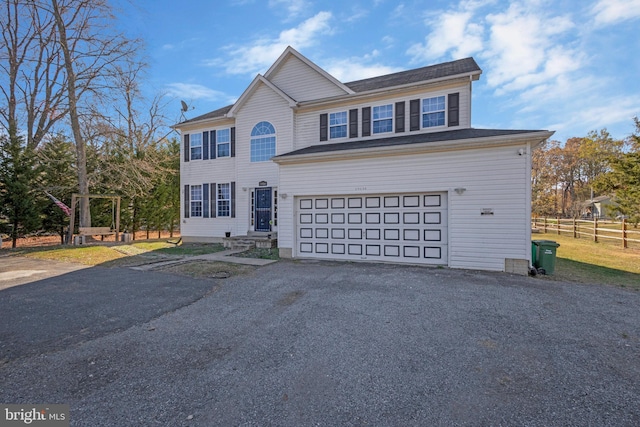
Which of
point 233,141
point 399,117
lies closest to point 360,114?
point 399,117

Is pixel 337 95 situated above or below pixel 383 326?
above

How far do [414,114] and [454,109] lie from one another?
1.45 meters

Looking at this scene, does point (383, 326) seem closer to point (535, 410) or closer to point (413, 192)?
point (535, 410)

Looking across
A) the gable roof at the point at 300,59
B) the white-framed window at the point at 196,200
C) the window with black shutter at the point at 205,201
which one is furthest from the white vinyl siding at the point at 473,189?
the white-framed window at the point at 196,200

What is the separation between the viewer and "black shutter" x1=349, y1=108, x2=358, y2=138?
41.6 ft

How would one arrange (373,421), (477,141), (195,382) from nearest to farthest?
(373,421)
(195,382)
(477,141)

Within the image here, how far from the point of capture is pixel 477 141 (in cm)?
836

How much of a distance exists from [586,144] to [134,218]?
160 feet

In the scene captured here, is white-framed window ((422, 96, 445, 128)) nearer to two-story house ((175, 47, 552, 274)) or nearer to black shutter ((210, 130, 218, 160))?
two-story house ((175, 47, 552, 274))

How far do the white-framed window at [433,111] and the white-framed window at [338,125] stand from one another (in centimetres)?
324

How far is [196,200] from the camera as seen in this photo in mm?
15656

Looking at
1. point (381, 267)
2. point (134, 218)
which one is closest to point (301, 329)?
point (381, 267)

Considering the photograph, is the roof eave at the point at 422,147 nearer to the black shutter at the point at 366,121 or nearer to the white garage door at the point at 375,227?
the white garage door at the point at 375,227

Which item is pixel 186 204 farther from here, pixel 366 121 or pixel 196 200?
pixel 366 121
